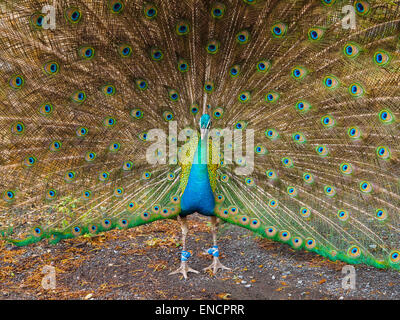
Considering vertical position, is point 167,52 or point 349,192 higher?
point 167,52

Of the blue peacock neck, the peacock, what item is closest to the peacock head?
the peacock

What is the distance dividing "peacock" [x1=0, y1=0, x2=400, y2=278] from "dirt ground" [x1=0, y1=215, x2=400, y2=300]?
34 cm

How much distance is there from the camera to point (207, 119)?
10.8 feet

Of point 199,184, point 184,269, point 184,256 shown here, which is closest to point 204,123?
point 199,184

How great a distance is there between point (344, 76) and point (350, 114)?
36 centimetres

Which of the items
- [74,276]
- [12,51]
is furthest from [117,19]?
[74,276]

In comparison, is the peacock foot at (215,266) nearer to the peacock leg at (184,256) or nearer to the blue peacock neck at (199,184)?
the peacock leg at (184,256)

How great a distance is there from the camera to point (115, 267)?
4160 mm

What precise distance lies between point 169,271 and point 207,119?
185 cm

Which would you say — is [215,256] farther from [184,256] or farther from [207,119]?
[207,119]

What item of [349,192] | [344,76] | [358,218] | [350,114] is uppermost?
[344,76]

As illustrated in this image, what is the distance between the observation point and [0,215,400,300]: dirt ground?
3648mm

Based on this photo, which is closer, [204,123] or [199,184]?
[204,123]

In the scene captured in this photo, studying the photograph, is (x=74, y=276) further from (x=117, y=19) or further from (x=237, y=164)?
(x=117, y=19)
